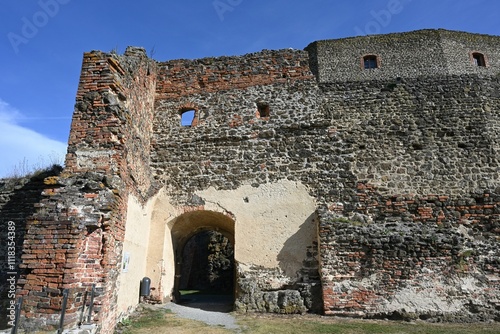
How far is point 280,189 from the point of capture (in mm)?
8539

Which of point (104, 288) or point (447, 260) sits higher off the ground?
point (447, 260)

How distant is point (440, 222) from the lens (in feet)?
26.6

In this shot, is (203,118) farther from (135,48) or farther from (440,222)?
(440,222)

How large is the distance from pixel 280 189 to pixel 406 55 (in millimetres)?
16263

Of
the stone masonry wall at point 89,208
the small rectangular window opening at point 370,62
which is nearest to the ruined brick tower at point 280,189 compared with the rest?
the stone masonry wall at point 89,208

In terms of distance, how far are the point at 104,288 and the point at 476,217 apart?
7905 mm

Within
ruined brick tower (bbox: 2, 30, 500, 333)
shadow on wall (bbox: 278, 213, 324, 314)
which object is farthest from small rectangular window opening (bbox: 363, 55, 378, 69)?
shadow on wall (bbox: 278, 213, 324, 314)

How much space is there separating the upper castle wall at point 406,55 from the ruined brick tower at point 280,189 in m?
11.5

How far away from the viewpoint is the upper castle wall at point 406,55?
66.5 feet

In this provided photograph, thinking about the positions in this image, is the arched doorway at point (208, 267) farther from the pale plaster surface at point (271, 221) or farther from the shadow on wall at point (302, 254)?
the shadow on wall at point (302, 254)

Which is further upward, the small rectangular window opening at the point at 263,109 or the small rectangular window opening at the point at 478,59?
the small rectangular window opening at the point at 478,59

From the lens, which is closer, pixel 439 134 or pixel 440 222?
pixel 440 222

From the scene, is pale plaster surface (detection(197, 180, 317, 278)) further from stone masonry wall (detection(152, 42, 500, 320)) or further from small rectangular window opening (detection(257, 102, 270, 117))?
small rectangular window opening (detection(257, 102, 270, 117))

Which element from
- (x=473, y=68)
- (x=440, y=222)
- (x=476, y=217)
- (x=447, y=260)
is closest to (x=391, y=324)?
(x=447, y=260)
